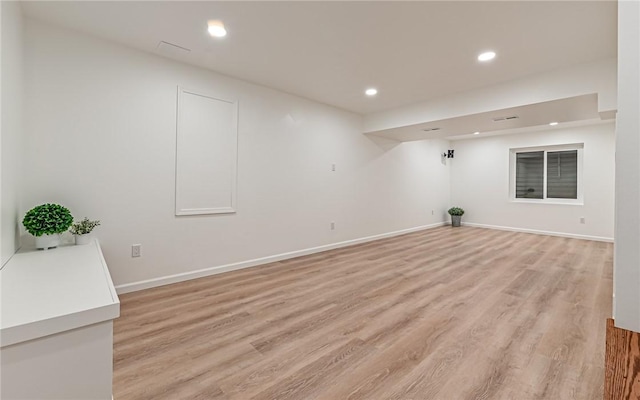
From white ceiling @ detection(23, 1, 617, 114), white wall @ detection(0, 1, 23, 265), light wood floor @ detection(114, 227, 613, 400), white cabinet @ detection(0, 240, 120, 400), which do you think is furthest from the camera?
white ceiling @ detection(23, 1, 617, 114)

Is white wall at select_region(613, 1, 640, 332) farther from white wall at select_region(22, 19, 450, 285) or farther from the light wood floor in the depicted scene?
white wall at select_region(22, 19, 450, 285)

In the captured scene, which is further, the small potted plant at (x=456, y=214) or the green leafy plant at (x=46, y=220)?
the small potted plant at (x=456, y=214)

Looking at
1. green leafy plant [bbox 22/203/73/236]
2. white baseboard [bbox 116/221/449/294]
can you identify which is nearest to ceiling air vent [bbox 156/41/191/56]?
green leafy plant [bbox 22/203/73/236]

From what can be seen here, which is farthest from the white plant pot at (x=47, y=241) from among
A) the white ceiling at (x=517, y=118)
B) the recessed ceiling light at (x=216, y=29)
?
the white ceiling at (x=517, y=118)

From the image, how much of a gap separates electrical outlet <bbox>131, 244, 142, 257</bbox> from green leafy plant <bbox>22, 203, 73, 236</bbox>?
0.65 meters

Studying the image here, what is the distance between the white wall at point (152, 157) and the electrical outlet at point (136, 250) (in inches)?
1.7

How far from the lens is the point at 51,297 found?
1166 mm

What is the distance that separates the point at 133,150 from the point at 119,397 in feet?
7.36

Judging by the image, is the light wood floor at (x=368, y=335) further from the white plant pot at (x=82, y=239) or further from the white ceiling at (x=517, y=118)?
the white ceiling at (x=517, y=118)

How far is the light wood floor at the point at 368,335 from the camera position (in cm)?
155

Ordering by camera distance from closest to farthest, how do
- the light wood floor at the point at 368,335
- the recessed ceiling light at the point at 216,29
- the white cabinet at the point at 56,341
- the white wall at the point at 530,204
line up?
the white cabinet at the point at 56,341, the light wood floor at the point at 368,335, the recessed ceiling light at the point at 216,29, the white wall at the point at 530,204

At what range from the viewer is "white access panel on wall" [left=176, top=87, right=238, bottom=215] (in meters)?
3.15

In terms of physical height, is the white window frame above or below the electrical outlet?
above

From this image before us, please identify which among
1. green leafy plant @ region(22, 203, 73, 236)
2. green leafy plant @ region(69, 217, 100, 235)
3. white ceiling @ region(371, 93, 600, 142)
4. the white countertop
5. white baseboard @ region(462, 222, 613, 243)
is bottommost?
white baseboard @ region(462, 222, 613, 243)
